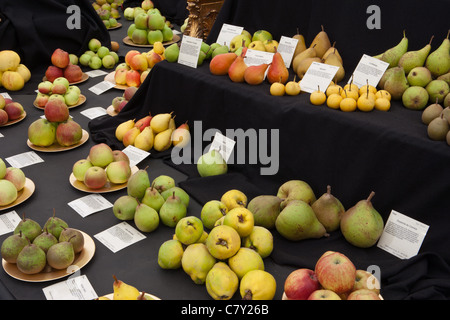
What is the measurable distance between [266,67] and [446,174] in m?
1.02

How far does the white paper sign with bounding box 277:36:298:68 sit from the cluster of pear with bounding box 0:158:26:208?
5.02ft

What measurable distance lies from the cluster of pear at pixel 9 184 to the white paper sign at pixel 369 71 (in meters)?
1.68

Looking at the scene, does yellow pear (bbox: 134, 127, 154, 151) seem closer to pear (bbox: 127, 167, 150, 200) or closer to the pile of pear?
the pile of pear

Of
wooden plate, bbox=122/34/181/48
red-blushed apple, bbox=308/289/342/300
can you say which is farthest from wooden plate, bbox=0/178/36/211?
wooden plate, bbox=122/34/181/48

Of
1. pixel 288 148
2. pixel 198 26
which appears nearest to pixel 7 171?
pixel 288 148

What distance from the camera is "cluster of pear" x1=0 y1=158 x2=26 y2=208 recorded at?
1882 mm

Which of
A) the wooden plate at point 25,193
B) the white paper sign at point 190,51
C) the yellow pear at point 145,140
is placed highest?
the white paper sign at point 190,51

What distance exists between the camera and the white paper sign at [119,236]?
171 centimetres

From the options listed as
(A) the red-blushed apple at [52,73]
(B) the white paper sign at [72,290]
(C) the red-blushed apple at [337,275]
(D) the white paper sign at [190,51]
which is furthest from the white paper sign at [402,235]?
(A) the red-blushed apple at [52,73]

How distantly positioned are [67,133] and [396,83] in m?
1.77

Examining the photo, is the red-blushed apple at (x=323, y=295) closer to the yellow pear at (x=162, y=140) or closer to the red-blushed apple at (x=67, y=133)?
the yellow pear at (x=162, y=140)

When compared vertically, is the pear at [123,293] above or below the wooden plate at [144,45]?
below

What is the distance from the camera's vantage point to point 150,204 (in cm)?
181

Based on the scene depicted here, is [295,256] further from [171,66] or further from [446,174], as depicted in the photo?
[171,66]
